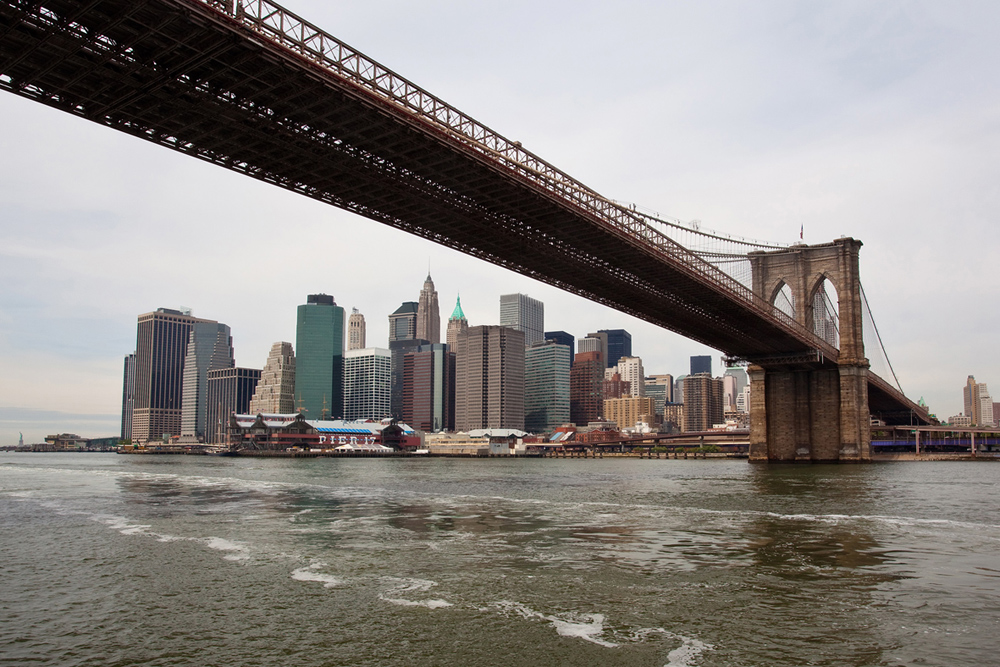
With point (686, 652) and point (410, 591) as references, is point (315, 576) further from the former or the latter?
point (686, 652)

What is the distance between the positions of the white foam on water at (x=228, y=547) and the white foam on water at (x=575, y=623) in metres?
8.35

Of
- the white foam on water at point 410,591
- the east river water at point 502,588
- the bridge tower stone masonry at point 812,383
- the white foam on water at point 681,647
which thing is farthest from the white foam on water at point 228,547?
the bridge tower stone masonry at point 812,383

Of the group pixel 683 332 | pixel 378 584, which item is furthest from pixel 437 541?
pixel 683 332

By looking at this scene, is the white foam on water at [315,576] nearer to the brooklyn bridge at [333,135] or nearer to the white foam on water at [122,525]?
the white foam on water at [122,525]

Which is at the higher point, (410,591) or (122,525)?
(410,591)

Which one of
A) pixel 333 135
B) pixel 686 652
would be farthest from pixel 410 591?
pixel 333 135

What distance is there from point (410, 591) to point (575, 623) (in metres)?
3.83

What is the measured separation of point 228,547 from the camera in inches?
798

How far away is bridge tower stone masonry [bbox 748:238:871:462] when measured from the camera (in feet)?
270

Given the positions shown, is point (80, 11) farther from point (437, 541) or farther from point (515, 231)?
point (515, 231)

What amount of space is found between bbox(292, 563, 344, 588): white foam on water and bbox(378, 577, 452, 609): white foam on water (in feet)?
3.46

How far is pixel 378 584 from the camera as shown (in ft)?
50.2

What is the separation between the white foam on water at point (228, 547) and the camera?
18781 mm

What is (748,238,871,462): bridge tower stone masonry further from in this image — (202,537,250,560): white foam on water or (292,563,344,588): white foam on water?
(292,563,344,588): white foam on water
